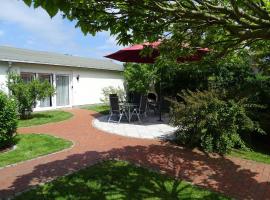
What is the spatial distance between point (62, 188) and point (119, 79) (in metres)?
20.1

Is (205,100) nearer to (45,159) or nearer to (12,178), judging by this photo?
(45,159)

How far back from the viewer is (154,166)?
673cm

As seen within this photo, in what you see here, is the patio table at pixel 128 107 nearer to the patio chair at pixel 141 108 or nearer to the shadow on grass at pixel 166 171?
the patio chair at pixel 141 108

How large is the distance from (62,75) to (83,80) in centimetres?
220

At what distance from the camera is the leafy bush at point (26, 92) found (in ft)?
44.4

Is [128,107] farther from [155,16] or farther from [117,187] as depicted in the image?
[155,16]

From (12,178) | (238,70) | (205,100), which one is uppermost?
(238,70)

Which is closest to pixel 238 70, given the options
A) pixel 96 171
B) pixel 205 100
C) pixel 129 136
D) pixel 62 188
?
pixel 205 100

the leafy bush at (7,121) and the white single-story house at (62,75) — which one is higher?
the white single-story house at (62,75)

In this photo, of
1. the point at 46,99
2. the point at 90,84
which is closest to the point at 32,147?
the point at 46,99

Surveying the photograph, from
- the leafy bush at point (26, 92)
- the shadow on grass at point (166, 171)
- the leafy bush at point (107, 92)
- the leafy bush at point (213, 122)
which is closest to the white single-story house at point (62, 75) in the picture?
the leafy bush at point (107, 92)

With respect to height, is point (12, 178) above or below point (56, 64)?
below

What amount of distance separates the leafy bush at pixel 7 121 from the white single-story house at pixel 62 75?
7.16 meters

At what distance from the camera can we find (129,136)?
9758mm
